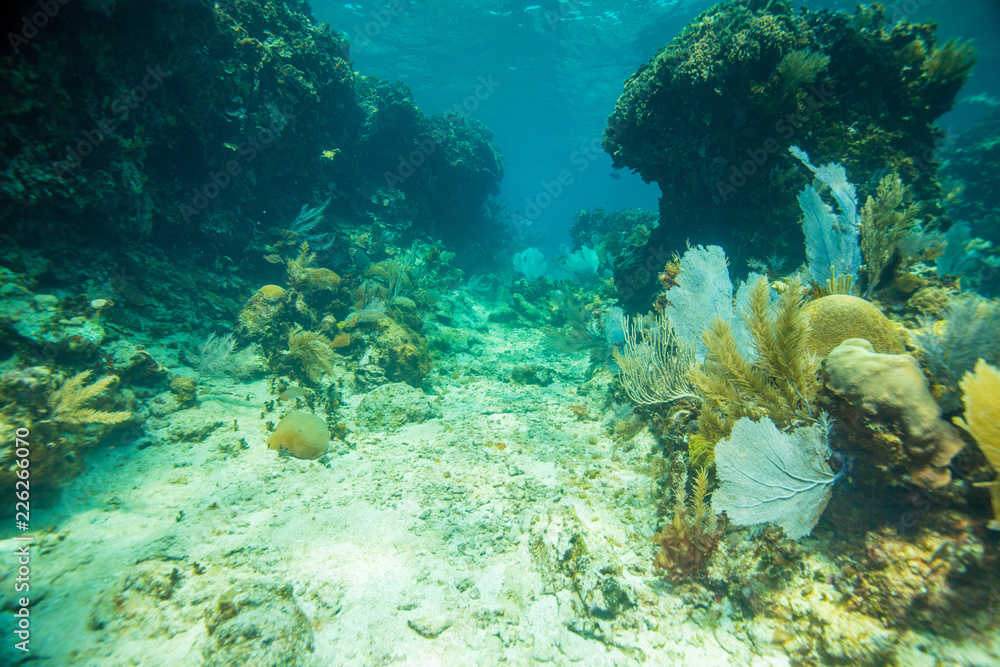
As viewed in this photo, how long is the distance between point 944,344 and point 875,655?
1887mm

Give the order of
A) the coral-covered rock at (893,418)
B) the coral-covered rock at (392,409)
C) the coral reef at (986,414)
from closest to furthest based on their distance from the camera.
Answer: the coral reef at (986,414), the coral-covered rock at (893,418), the coral-covered rock at (392,409)

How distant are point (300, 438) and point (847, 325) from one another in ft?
16.9

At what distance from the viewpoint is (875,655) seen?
1679mm

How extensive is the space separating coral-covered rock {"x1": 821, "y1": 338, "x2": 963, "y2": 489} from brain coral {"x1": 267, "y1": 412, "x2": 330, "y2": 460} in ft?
14.9

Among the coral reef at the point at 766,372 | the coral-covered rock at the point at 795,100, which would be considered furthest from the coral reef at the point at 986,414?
the coral-covered rock at the point at 795,100

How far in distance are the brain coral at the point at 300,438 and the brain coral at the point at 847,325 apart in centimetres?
469

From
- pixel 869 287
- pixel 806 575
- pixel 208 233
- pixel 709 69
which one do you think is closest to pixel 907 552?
pixel 806 575

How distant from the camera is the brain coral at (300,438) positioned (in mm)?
3824

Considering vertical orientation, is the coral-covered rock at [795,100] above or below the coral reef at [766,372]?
above

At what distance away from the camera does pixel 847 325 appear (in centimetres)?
266

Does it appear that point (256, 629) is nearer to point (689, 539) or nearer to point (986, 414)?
point (689, 539)

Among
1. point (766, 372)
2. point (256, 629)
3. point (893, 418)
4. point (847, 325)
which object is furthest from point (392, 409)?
point (847, 325)

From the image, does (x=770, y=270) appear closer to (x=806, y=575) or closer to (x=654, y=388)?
(x=654, y=388)

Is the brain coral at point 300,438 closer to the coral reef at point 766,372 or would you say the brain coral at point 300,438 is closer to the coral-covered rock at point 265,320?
the coral-covered rock at point 265,320
